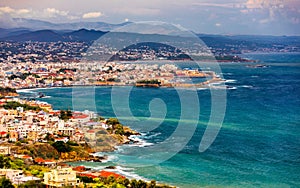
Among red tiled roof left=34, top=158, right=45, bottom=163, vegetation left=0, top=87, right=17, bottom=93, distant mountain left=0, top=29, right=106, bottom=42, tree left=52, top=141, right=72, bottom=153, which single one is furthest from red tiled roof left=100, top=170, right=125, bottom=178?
distant mountain left=0, top=29, right=106, bottom=42

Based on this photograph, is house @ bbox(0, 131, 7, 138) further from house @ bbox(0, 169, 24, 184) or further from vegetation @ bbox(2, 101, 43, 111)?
vegetation @ bbox(2, 101, 43, 111)

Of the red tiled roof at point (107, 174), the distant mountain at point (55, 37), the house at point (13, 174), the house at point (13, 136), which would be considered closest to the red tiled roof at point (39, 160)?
the red tiled roof at point (107, 174)

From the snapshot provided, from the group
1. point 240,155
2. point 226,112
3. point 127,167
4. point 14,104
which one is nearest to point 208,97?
point 226,112

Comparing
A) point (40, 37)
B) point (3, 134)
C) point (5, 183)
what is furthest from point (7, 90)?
point (40, 37)

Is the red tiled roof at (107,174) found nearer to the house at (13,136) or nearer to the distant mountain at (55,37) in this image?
the house at (13,136)

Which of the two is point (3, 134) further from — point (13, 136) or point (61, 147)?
point (61, 147)

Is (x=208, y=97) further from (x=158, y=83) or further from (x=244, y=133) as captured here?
(x=244, y=133)
